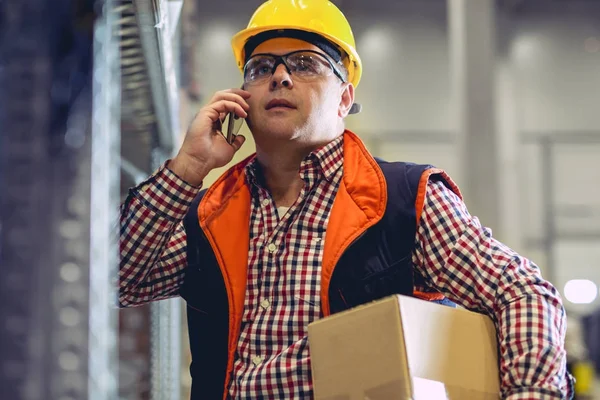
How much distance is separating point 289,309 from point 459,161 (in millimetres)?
5352

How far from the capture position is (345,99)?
8.99 feet

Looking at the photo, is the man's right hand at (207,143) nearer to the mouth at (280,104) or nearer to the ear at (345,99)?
the mouth at (280,104)

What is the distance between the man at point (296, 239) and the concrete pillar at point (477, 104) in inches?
177

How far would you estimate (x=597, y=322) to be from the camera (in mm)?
7238

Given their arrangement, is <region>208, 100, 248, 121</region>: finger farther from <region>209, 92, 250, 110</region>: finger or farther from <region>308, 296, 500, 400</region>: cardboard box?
<region>308, 296, 500, 400</region>: cardboard box

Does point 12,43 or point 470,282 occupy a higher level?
point 12,43

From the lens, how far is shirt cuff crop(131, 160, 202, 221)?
233 cm

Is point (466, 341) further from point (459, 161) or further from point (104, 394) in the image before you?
point (459, 161)

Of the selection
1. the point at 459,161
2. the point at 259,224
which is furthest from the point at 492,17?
the point at 259,224

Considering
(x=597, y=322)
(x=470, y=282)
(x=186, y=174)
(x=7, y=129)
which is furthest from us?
(x=597, y=322)

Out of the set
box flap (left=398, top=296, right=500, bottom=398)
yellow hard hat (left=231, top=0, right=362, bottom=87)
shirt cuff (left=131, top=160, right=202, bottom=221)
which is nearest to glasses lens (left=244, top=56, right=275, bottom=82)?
yellow hard hat (left=231, top=0, right=362, bottom=87)

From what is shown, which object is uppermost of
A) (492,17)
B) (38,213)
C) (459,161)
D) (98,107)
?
(492,17)

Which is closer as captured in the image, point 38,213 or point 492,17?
point 38,213

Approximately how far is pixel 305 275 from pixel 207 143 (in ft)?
1.67
